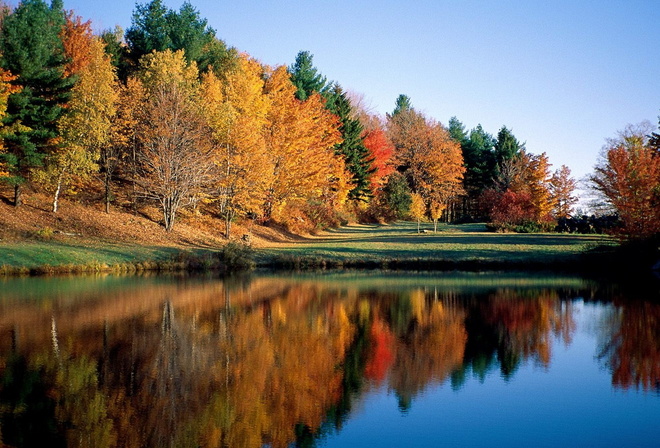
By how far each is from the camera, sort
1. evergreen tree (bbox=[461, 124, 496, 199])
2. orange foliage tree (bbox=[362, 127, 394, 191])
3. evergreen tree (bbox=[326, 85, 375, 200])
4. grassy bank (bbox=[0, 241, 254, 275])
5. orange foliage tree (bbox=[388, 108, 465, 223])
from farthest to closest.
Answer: evergreen tree (bbox=[461, 124, 496, 199]) → orange foliage tree (bbox=[388, 108, 465, 223]) → orange foliage tree (bbox=[362, 127, 394, 191]) → evergreen tree (bbox=[326, 85, 375, 200]) → grassy bank (bbox=[0, 241, 254, 275])

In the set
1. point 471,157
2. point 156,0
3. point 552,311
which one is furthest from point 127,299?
point 471,157

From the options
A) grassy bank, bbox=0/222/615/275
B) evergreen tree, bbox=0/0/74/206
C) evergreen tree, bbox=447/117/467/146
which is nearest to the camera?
grassy bank, bbox=0/222/615/275

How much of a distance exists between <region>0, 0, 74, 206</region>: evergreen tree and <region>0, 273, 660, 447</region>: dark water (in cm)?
1573

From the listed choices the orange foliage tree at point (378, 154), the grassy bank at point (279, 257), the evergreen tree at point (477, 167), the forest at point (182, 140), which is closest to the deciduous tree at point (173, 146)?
the forest at point (182, 140)

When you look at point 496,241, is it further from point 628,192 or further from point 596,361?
point 596,361

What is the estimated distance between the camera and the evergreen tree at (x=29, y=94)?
35.6 metres

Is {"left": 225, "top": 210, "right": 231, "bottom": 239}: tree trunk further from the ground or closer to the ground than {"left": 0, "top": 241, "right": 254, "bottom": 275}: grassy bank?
further from the ground

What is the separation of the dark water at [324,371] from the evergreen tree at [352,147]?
4416 cm

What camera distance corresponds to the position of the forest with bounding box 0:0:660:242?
120 feet

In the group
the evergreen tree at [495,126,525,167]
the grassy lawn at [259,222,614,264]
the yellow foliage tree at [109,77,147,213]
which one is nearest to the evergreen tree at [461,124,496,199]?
the evergreen tree at [495,126,525,167]

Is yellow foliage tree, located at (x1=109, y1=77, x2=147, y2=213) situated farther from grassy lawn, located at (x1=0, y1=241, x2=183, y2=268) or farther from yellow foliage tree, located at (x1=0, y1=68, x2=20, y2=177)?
grassy lawn, located at (x1=0, y1=241, x2=183, y2=268)

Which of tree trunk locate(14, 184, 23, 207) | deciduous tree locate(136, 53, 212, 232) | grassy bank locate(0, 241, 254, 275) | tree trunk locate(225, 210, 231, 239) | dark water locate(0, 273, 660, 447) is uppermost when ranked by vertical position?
deciduous tree locate(136, 53, 212, 232)

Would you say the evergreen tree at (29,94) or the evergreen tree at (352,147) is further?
the evergreen tree at (352,147)

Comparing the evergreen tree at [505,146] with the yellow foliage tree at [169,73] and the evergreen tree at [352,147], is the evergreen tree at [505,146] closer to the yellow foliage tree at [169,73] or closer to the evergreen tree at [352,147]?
the evergreen tree at [352,147]
